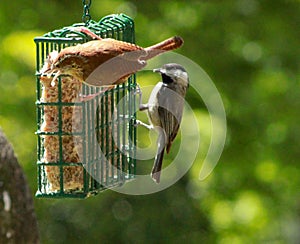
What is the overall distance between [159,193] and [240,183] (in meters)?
1.08

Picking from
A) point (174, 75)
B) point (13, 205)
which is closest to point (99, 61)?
point (174, 75)

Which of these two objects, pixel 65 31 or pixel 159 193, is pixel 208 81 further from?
pixel 65 31

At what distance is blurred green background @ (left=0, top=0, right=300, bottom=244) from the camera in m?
12.4

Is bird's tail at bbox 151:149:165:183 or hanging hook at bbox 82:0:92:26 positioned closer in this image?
hanging hook at bbox 82:0:92:26

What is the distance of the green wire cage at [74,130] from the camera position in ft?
21.1

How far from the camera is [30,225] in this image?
7.08 meters

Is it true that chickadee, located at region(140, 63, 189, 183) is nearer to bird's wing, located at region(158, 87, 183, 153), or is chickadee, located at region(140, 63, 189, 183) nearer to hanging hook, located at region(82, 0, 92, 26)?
bird's wing, located at region(158, 87, 183, 153)

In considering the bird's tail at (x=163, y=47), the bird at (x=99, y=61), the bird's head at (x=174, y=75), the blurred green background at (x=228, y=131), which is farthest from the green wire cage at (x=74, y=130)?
the blurred green background at (x=228, y=131)

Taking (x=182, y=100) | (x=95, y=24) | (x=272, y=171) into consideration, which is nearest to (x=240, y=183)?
(x=272, y=171)

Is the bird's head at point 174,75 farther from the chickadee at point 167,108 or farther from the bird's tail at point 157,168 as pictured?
the bird's tail at point 157,168

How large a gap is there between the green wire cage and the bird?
0.19 meters

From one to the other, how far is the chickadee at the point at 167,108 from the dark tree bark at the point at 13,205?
2.92 ft

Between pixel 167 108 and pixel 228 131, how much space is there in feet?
16.7

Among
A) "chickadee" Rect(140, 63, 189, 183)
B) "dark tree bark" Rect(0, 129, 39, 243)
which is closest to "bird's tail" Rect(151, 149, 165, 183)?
"chickadee" Rect(140, 63, 189, 183)
